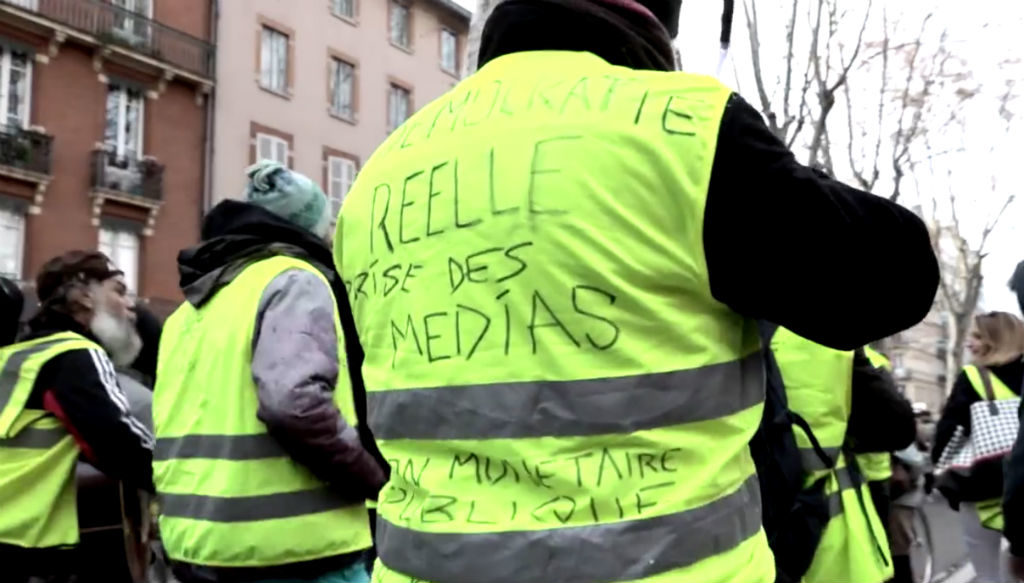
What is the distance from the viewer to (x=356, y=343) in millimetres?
3066

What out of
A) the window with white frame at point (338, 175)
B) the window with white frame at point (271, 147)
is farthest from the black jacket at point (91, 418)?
the window with white frame at point (338, 175)

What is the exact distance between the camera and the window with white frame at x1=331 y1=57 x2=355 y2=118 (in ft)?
97.3

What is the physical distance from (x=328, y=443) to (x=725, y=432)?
1.50 metres

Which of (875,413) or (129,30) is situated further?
(129,30)

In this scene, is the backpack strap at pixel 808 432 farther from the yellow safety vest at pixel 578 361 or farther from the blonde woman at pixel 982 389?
the blonde woman at pixel 982 389

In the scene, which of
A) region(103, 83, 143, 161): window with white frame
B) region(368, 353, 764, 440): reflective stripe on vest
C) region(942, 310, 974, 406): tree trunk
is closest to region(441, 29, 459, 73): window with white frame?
region(103, 83, 143, 161): window with white frame

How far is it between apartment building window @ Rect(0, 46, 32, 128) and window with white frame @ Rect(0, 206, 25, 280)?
182 centimetres

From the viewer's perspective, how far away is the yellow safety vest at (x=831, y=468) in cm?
346

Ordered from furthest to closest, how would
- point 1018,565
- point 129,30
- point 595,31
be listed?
point 129,30
point 1018,565
point 595,31

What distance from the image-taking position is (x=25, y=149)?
876 inches

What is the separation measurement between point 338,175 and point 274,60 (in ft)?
11.5

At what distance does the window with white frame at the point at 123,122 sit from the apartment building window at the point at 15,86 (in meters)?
1.89

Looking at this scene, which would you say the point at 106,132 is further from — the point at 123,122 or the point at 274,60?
the point at 274,60

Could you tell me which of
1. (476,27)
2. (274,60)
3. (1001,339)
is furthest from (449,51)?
(1001,339)
